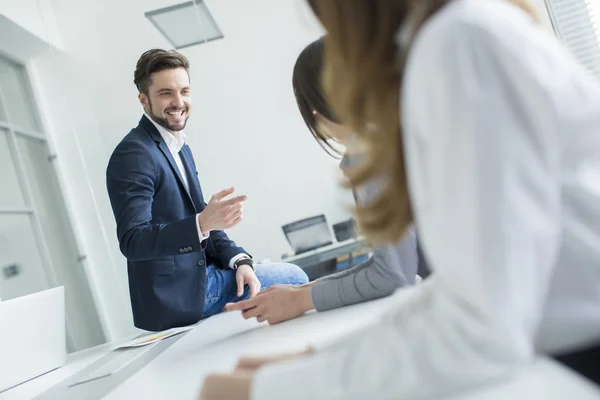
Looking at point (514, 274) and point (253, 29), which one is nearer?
point (514, 274)

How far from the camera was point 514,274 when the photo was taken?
0.48 metres

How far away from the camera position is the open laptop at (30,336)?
186cm

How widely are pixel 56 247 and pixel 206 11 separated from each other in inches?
88.5

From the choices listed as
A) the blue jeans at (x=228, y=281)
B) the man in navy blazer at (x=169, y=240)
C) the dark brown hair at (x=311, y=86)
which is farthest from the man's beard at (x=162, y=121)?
the dark brown hair at (x=311, y=86)

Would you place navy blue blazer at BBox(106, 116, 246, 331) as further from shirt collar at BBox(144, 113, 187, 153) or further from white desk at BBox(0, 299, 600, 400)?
white desk at BBox(0, 299, 600, 400)

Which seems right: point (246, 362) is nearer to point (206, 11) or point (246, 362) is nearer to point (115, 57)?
point (206, 11)

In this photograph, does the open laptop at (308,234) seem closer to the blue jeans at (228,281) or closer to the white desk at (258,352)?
the blue jeans at (228,281)

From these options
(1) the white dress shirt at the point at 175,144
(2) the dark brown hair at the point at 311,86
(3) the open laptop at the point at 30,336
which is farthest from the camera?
(1) the white dress shirt at the point at 175,144

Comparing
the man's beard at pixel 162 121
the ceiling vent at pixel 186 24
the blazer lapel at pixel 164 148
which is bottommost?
the blazer lapel at pixel 164 148

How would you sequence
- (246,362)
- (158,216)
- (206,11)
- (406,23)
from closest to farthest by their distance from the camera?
(406,23) < (246,362) < (158,216) < (206,11)

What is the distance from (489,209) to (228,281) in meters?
2.51

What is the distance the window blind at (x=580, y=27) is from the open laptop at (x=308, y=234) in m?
2.08

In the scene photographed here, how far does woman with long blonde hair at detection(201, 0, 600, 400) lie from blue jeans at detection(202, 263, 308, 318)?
222 cm

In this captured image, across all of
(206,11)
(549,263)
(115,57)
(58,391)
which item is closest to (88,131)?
(115,57)
